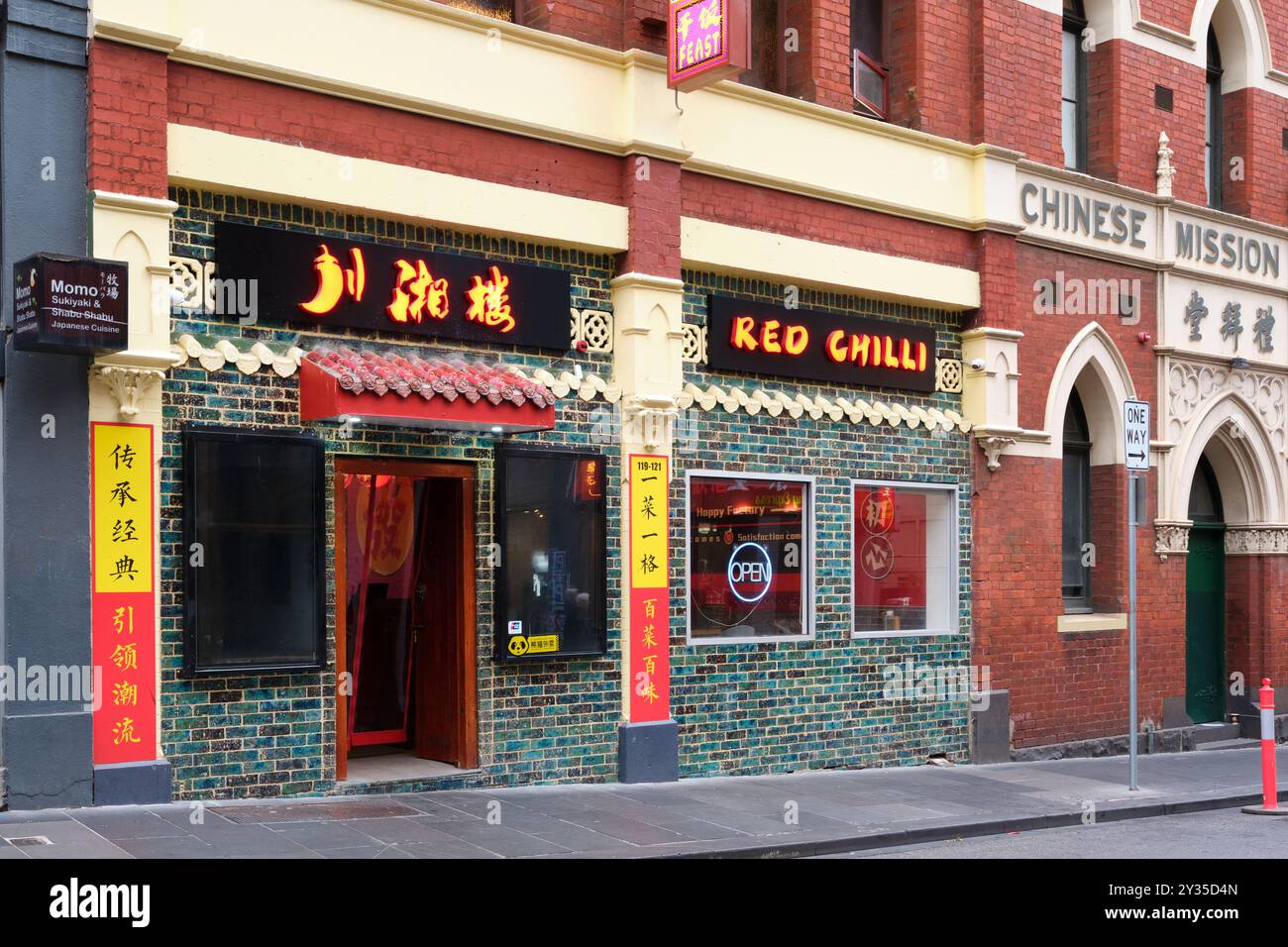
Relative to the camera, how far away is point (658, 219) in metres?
13.1

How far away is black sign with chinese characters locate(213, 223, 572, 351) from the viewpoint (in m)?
10.8

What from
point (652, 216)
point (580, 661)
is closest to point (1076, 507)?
point (652, 216)

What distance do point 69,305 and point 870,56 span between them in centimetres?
956

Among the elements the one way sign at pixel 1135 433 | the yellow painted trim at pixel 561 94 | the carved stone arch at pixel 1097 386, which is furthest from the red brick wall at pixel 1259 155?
the one way sign at pixel 1135 433

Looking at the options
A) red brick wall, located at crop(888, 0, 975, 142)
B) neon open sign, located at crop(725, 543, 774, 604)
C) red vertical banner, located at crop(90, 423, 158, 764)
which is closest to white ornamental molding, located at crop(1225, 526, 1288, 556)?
red brick wall, located at crop(888, 0, 975, 142)

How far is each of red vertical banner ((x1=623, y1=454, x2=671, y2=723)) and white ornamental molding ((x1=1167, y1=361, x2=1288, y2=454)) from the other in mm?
8220

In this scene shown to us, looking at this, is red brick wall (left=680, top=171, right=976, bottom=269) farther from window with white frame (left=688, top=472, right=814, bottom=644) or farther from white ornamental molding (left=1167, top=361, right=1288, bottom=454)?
white ornamental molding (left=1167, top=361, right=1288, bottom=454)

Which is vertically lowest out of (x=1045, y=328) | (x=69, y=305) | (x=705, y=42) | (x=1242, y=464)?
(x=1242, y=464)

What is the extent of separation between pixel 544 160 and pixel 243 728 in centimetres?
537

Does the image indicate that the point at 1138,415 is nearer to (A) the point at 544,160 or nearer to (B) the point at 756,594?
(B) the point at 756,594

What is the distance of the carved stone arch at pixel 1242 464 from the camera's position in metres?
19.1

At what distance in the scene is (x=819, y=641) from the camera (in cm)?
1441

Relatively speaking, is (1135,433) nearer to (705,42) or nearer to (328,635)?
(705,42)
